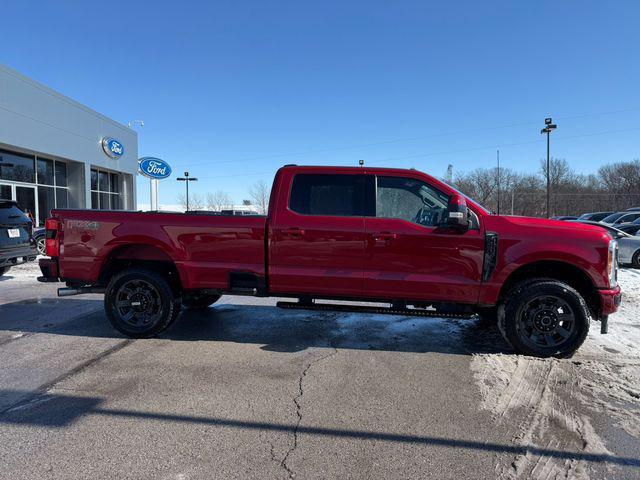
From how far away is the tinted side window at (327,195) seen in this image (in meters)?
5.11

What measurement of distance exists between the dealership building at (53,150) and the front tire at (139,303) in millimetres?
13451

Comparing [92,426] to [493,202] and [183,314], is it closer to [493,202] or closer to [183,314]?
[183,314]

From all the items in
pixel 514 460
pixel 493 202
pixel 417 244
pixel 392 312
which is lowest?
pixel 514 460

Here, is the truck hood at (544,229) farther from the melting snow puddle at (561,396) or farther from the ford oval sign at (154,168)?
the ford oval sign at (154,168)

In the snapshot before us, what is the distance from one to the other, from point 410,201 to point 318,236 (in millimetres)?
1192

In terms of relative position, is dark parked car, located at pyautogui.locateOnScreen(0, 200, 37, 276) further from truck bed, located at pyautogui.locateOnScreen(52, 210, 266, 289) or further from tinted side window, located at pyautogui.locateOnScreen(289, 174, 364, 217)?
tinted side window, located at pyautogui.locateOnScreen(289, 174, 364, 217)

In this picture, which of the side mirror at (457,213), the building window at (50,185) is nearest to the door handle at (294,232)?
the side mirror at (457,213)

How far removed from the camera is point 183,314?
6.76m

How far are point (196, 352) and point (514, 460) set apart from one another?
348cm

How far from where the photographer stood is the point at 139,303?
545cm

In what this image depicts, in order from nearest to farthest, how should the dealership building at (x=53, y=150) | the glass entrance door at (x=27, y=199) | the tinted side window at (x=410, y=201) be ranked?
the tinted side window at (x=410, y=201), the dealership building at (x=53, y=150), the glass entrance door at (x=27, y=199)

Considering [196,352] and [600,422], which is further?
[196,352]

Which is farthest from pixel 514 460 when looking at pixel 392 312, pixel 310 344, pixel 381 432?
pixel 310 344

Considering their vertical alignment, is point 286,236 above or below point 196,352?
above
